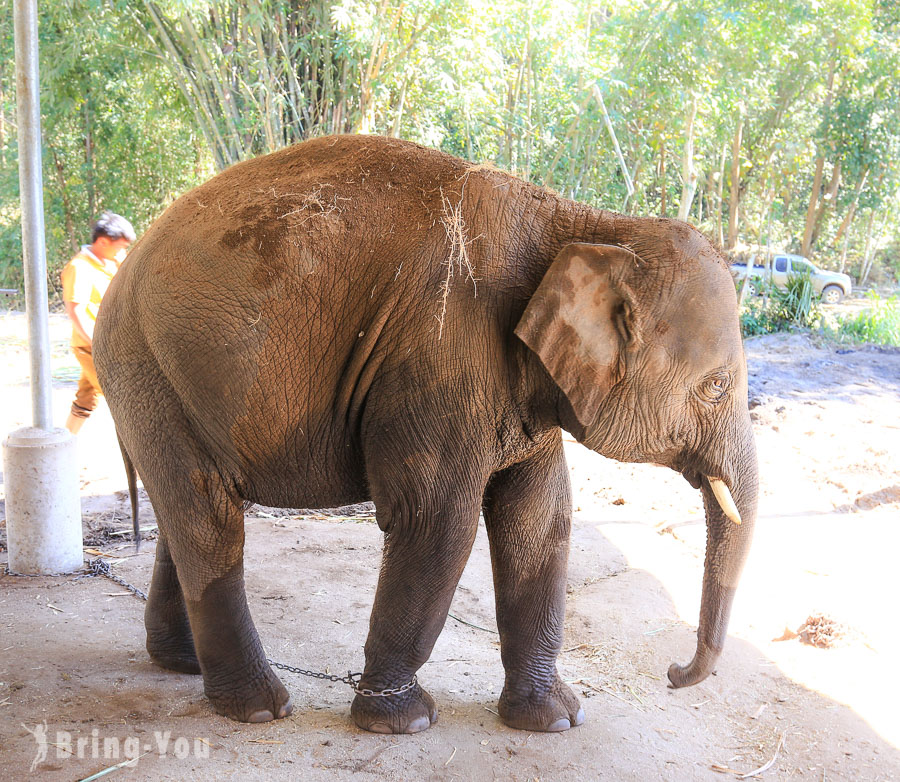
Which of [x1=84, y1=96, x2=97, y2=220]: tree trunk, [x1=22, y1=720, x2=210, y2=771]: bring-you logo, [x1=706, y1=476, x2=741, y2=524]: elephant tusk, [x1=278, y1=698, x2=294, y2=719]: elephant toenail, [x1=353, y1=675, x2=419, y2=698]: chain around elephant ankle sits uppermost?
[x1=84, y1=96, x2=97, y2=220]: tree trunk

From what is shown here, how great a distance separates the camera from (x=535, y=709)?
3.08 m

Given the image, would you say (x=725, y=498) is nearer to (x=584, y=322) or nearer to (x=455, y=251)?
(x=584, y=322)

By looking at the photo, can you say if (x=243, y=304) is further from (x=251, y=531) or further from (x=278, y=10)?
(x=278, y=10)

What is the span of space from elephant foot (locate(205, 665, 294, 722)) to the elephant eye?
1.70 meters

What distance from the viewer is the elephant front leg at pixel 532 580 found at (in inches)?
122

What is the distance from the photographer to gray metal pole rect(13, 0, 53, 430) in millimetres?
3943

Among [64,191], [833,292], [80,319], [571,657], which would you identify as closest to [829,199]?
[833,292]

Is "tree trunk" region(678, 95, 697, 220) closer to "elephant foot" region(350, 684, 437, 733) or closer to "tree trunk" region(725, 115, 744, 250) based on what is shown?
"elephant foot" region(350, 684, 437, 733)

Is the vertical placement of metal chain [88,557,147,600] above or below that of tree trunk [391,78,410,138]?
below

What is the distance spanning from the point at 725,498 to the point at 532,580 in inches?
29.8

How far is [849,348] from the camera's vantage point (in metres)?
11.1

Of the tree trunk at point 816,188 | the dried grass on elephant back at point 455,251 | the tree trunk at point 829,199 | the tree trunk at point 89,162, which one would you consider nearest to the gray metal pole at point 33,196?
the dried grass on elephant back at point 455,251

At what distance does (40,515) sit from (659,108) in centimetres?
909

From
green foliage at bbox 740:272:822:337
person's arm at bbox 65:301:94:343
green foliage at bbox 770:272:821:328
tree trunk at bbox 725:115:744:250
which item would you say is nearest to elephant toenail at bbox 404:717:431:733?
person's arm at bbox 65:301:94:343
